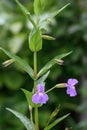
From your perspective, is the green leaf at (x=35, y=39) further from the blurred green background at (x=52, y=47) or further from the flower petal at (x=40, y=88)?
the blurred green background at (x=52, y=47)

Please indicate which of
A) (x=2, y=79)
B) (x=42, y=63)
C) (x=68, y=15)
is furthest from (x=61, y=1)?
(x=2, y=79)

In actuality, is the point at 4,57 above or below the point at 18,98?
above

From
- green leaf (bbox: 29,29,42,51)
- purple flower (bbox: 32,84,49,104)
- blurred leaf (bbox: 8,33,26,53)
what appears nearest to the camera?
purple flower (bbox: 32,84,49,104)

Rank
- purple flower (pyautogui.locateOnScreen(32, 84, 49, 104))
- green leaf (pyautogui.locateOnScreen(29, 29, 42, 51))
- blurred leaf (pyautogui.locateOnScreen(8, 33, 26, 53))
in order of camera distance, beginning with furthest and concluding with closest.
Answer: blurred leaf (pyautogui.locateOnScreen(8, 33, 26, 53)) → green leaf (pyautogui.locateOnScreen(29, 29, 42, 51)) → purple flower (pyautogui.locateOnScreen(32, 84, 49, 104))

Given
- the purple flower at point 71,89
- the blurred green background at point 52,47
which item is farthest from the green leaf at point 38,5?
the blurred green background at point 52,47

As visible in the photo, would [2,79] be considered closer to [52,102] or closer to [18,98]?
[18,98]

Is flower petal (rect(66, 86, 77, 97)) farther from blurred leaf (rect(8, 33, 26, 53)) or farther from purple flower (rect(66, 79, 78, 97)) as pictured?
blurred leaf (rect(8, 33, 26, 53))

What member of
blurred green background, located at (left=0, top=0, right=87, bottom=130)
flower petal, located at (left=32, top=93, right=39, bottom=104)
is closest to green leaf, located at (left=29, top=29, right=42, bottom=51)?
flower petal, located at (left=32, top=93, right=39, bottom=104)

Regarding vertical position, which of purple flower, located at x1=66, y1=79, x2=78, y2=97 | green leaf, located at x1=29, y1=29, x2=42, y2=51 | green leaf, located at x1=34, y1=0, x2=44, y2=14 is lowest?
purple flower, located at x1=66, y1=79, x2=78, y2=97
